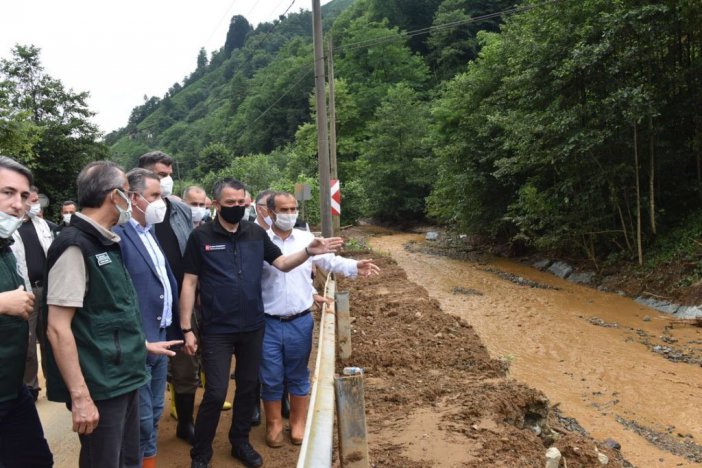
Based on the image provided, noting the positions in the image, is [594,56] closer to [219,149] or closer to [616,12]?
[616,12]

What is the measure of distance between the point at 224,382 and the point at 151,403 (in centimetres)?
55

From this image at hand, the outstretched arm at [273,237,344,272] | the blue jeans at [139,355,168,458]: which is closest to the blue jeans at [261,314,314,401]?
the outstretched arm at [273,237,344,272]

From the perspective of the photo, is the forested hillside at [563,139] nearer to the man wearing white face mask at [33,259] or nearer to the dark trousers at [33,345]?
the man wearing white face mask at [33,259]

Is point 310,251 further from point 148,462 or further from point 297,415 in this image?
point 148,462

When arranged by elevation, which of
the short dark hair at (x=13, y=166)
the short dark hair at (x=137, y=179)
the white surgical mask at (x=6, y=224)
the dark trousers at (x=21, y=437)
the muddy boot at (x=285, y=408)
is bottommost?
the muddy boot at (x=285, y=408)

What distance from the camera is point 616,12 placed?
1191 centimetres

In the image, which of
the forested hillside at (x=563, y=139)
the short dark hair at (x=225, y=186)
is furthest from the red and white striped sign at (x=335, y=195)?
the short dark hair at (x=225, y=186)

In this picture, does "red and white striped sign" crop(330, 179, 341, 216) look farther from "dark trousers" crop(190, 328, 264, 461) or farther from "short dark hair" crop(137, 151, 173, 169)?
"dark trousers" crop(190, 328, 264, 461)

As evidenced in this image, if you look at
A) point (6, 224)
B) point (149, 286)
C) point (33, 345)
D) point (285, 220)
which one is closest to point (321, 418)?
point (149, 286)

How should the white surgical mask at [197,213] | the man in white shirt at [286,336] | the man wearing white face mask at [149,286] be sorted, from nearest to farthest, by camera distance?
the man wearing white face mask at [149,286] < the man in white shirt at [286,336] < the white surgical mask at [197,213]

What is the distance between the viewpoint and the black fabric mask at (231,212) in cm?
350

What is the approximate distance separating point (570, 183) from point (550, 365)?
7.61 m

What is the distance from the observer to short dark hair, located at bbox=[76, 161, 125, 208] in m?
2.41

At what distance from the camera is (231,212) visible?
3506 mm
